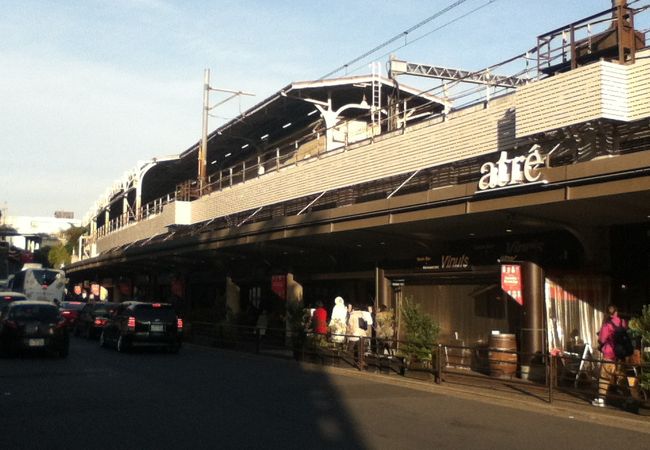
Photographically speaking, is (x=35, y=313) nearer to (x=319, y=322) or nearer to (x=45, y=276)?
(x=319, y=322)

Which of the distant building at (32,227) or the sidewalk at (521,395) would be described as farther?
the distant building at (32,227)

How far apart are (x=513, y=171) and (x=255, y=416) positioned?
7062 millimetres

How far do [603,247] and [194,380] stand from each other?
9788mm

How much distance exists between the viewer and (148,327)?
968 inches

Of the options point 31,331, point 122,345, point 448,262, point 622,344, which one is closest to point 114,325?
point 122,345

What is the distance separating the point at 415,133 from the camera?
20594 millimetres

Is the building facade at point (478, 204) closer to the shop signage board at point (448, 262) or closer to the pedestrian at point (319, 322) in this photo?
the shop signage board at point (448, 262)

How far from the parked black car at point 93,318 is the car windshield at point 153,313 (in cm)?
661

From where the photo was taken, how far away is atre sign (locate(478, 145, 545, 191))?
14195 mm

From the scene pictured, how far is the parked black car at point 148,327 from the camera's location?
80.3ft

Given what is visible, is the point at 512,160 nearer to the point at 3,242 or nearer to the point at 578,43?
the point at 578,43

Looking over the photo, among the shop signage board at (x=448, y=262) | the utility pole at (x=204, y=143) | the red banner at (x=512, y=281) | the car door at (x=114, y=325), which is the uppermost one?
the utility pole at (x=204, y=143)

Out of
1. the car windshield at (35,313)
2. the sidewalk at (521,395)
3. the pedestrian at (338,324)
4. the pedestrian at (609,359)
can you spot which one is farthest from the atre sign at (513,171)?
the car windshield at (35,313)

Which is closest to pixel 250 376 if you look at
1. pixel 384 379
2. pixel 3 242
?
pixel 384 379
